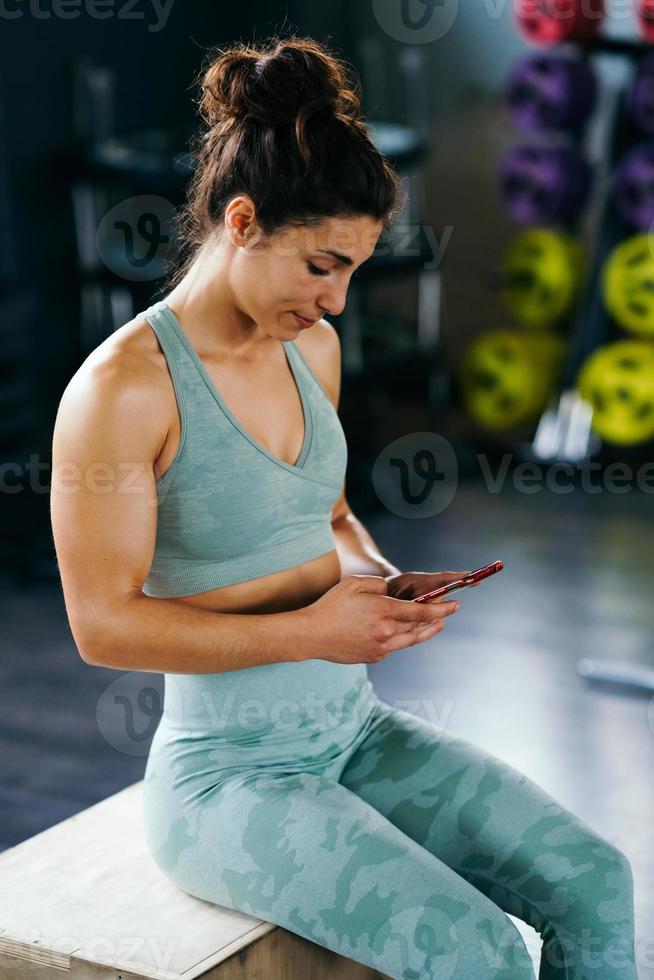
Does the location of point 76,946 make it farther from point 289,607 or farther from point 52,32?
point 52,32

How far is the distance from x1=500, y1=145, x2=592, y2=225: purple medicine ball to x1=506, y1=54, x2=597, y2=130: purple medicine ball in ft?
0.30

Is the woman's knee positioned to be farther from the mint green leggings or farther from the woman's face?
the woman's face

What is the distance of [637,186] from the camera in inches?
168

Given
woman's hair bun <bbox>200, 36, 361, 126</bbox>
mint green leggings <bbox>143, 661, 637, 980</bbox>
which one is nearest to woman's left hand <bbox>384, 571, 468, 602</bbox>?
mint green leggings <bbox>143, 661, 637, 980</bbox>

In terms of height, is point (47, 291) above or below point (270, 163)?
below

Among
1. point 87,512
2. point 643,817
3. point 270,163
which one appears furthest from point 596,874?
point 643,817

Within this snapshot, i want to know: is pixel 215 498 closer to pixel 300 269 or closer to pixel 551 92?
pixel 300 269

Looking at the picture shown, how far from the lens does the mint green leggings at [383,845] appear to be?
1360 mm

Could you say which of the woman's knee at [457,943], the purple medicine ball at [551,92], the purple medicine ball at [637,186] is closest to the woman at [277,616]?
the woman's knee at [457,943]

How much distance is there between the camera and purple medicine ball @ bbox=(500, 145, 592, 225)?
448 centimetres

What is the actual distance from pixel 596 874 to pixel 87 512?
2.14 ft

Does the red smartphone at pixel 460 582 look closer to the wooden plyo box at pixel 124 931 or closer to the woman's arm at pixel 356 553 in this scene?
the woman's arm at pixel 356 553

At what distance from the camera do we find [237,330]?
156 centimetres

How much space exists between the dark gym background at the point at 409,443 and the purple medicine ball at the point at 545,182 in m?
0.28
